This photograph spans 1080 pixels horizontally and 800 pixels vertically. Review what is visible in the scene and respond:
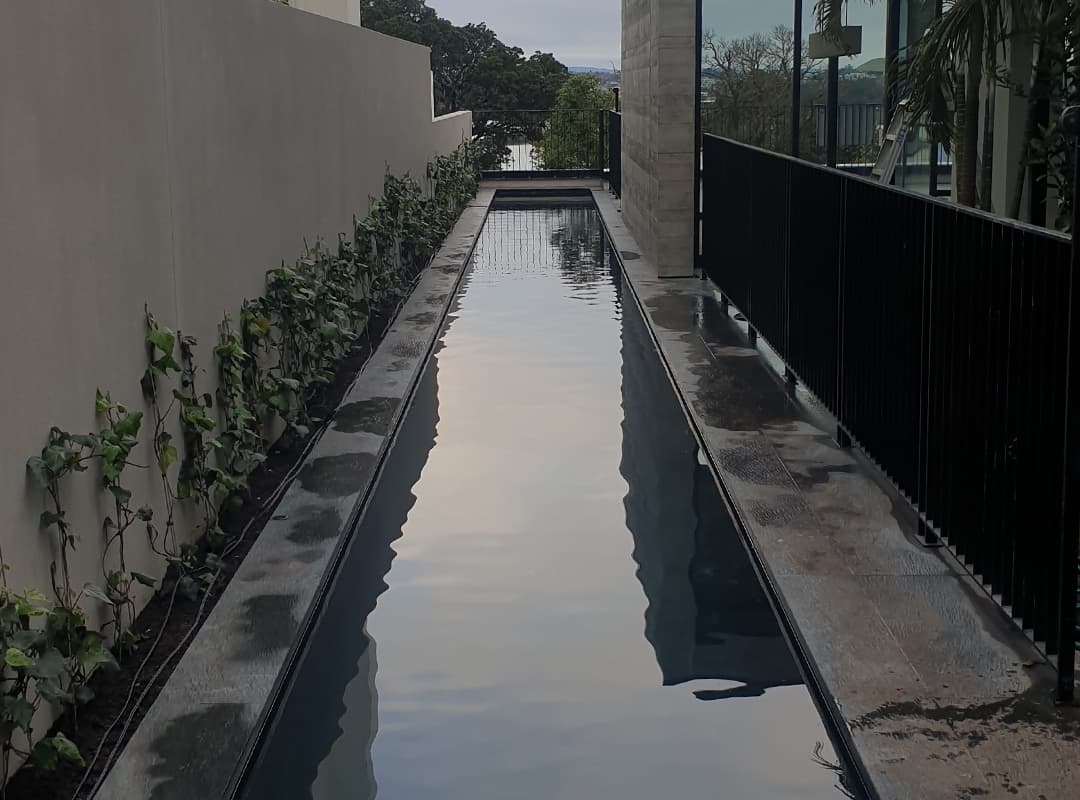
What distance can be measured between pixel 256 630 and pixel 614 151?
57.6 feet

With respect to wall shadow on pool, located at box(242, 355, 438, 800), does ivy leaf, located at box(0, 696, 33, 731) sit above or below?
above

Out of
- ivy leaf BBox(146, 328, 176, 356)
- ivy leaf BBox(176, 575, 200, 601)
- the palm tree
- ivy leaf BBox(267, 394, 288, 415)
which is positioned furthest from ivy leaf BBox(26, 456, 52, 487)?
the palm tree

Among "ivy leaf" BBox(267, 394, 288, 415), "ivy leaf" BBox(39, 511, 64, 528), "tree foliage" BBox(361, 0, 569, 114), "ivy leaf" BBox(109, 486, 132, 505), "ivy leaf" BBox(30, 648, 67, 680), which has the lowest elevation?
"ivy leaf" BBox(30, 648, 67, 680)

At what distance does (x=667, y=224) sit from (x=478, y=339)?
315 centimetres

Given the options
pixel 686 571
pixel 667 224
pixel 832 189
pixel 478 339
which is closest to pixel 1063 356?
pixel 686 571

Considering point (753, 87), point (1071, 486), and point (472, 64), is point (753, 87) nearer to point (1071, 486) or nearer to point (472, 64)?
point (1071, 486)

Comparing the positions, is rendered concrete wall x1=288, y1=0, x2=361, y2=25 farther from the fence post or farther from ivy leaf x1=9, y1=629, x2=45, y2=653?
ivy leaf x1=9, y1=629, x2=45, y2=653

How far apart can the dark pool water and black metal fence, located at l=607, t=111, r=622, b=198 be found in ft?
43.5

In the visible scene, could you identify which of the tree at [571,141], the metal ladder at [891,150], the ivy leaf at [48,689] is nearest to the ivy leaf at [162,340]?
the ivy leaf at [48,689]

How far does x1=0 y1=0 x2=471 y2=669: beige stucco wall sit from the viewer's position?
3.38 metres

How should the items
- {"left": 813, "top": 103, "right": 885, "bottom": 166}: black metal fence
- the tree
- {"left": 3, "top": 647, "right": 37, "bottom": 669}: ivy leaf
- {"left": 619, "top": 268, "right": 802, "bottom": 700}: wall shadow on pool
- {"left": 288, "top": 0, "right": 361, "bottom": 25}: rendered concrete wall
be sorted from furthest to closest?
the tree, {"left": 288, "top": 0, "right": 361, "bottom": 25}: rendered concrete wall, {"left": 813, "top": 103, "right": 885, "bottom": 166}: black metal fence, {"left": 619, "top": 268, "right": 802, "bottom": 700}: wall shadow on pool, {"left": 3, "top": 647, "right": 37, "bottom": 669}: ivy leaf

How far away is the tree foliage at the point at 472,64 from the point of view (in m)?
36.3

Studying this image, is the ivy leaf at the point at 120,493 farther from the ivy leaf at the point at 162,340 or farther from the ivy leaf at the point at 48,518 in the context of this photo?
the ivy leaf at the point at 162,340

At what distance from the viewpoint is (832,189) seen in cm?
634
